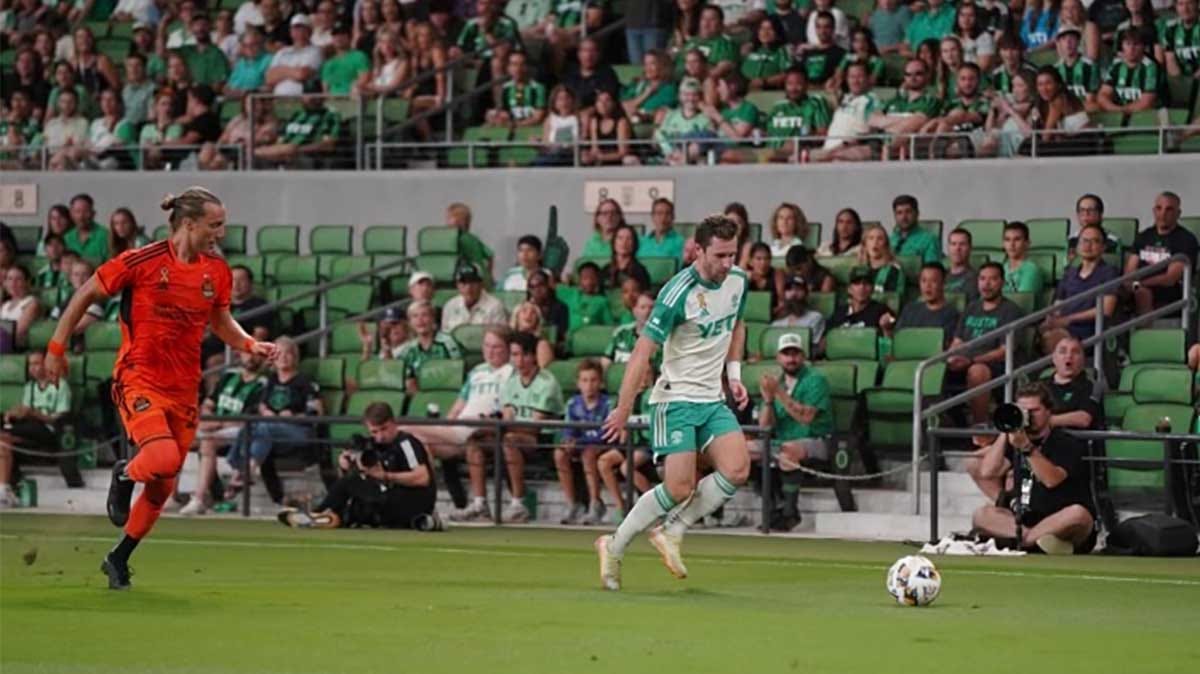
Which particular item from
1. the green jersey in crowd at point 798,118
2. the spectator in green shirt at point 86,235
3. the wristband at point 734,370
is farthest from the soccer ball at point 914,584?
the spectator in green shirt at point 86,235

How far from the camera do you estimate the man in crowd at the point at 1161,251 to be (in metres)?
19.6

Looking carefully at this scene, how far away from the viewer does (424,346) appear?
22.2 m

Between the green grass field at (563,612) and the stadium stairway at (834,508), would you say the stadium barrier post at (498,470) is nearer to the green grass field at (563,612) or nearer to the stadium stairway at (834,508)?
the stadium stairway at (834,508)

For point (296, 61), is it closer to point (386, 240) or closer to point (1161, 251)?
point (386, 240)

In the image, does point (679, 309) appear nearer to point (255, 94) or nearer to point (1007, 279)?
point (1007, 279)

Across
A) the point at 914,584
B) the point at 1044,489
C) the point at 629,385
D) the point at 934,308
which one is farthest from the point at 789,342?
the point at 914,584

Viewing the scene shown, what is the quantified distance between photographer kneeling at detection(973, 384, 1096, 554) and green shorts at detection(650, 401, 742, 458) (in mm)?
3417

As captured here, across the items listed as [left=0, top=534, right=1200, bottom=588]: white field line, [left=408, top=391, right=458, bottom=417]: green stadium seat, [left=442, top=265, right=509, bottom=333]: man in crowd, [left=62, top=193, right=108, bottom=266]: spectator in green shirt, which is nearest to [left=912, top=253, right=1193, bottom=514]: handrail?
[left=0, top=534, right=1200, bottom=588]: white field line

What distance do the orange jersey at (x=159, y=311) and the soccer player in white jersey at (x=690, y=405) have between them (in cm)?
246

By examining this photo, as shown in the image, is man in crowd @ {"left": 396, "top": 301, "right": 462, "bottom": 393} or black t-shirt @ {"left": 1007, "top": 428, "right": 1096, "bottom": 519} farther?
man in crowd @ {"left": 396, "top": 301, "right": 462, "bottom": 393}

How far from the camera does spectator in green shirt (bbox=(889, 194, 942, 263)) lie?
21.1 metres

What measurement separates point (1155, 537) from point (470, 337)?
7742mm

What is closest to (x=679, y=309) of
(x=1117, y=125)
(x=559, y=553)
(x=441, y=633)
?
(x=441, y=633)

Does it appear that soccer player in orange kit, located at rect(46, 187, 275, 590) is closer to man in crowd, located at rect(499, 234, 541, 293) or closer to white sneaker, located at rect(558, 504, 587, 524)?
white sneaker, located at rect(558, 504, 587, 524)
